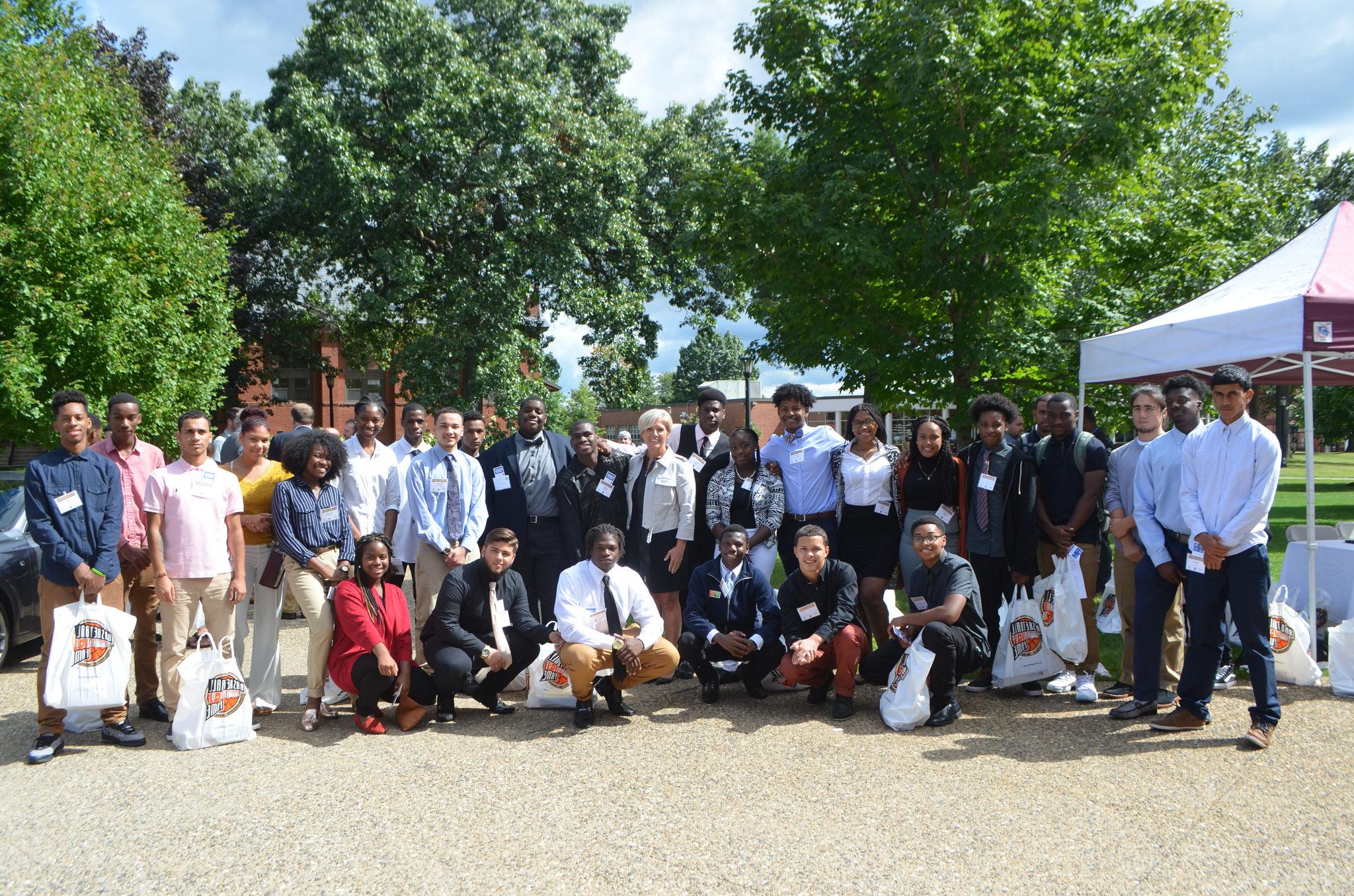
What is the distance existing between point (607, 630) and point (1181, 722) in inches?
135

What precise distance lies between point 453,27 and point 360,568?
1754 centimetres

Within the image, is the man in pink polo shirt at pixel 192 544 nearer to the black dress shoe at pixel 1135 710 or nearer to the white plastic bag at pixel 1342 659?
the black dress shoe at pixel 1135 710

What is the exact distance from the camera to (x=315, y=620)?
17.9 ft

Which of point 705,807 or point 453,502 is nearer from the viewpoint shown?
point 705,807

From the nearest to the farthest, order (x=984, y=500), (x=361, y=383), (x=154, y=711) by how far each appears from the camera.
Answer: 1. (x=154, y=711)
2. (x=984, y=500)
3. (x=361, y=383)

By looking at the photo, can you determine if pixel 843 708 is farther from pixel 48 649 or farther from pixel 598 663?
pixel 48 649

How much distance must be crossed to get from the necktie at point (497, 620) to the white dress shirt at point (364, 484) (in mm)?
1615

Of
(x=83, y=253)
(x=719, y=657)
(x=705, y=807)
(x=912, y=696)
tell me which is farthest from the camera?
(x=83, y=253)

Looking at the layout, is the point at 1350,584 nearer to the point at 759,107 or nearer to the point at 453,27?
the point at 759,107

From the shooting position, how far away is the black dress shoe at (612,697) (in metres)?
5.50

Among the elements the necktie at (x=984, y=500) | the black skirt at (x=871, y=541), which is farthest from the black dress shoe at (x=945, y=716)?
the necktie at (x=984, y=500)

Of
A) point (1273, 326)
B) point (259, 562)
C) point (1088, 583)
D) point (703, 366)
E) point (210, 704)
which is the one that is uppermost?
point (703, 366)

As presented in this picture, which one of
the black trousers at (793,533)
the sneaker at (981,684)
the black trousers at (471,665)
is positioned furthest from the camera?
the black trousers at (793,533)

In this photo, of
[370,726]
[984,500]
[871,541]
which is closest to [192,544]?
[370,726]
